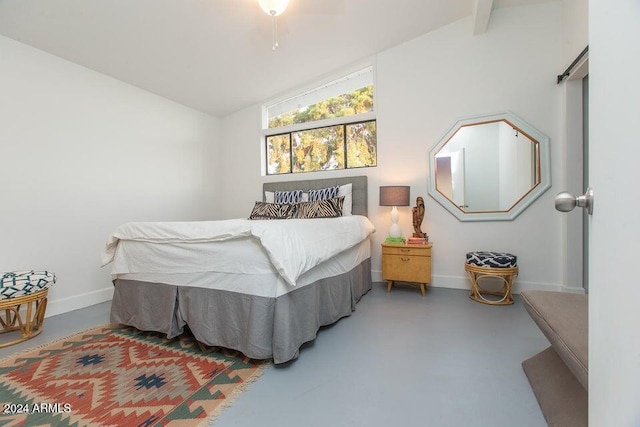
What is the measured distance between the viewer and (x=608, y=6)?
1.65 feet

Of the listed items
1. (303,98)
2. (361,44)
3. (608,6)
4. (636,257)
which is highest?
(361,44)

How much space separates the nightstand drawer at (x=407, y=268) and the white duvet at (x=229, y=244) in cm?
100

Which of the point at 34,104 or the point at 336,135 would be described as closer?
the point at 34,104

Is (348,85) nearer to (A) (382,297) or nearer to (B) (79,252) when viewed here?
(A) (382,297)

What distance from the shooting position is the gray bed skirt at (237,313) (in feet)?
5.31

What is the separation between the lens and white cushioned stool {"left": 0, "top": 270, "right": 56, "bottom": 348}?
201 cm

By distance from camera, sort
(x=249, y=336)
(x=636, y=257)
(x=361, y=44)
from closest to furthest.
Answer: (x=636, y=257) → (x=249, y=336) → (x=361, y=44)

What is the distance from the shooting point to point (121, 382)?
1511 mm

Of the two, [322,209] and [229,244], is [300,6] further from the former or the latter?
[229,244]

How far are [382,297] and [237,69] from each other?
3250mm

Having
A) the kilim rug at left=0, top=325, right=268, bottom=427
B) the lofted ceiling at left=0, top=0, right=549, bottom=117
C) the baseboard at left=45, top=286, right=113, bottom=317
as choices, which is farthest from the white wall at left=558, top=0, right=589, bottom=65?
the baseboard at left=45, top=286, right=113, bottom=317

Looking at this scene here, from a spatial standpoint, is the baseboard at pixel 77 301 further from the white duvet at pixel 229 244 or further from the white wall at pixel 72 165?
the white duvet at pixel 229 244

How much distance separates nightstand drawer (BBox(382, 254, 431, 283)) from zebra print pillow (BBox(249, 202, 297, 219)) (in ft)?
4.17

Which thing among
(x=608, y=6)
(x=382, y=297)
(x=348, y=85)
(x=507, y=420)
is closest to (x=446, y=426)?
(x=507, y=420)
